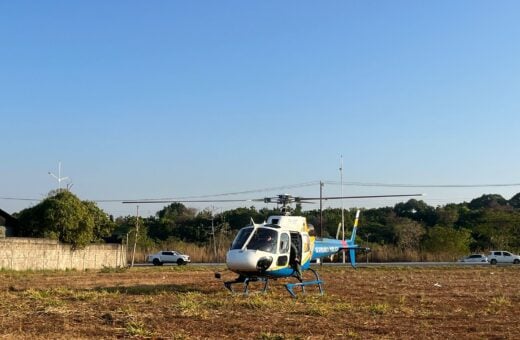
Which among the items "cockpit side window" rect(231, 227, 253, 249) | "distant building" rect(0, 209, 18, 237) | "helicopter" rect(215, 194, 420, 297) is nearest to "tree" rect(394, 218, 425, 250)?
"distant building" rect(0, 209, 18, 237)

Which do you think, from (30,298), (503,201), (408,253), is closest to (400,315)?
(30,298)

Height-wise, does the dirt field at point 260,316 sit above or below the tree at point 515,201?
below

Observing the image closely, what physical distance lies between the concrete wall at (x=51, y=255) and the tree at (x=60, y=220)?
0.97 m

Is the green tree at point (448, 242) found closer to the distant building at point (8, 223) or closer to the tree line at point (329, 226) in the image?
the tree line at point (329, 226)

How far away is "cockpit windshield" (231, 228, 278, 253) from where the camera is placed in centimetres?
1778

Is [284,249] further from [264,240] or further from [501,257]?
[501,257]

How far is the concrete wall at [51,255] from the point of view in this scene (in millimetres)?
34781

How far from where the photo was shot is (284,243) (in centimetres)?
1862

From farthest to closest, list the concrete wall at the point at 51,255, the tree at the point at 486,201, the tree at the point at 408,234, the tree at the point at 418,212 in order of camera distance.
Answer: the tree at the point at 486,201, the tree at the point at 418,212, the tree at the point at 408,234, the concrete wall at the point at 51,255

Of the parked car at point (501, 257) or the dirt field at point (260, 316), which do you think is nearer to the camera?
the dirt field at point (260, 316)

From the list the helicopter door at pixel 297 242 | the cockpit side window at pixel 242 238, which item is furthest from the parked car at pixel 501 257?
the cockpit side window at pixel 242 238

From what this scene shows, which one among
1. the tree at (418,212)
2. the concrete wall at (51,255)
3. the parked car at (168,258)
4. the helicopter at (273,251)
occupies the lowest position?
the parked car at (168,258)

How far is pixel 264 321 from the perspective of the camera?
38.6 feet

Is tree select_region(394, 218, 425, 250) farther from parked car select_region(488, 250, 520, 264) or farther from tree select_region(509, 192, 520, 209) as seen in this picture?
Result: tree select_region(509, 192, 520, 209)
